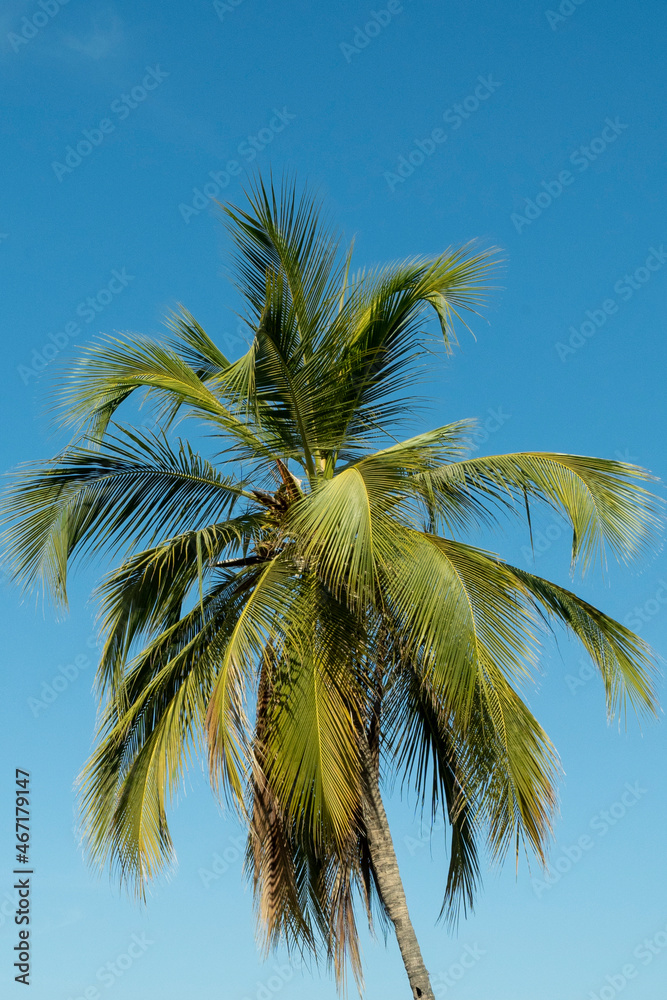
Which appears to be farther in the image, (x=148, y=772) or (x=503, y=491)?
(x=503, y=491)

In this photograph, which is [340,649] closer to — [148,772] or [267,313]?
[148,772]

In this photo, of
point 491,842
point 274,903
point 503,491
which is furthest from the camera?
point 503,491

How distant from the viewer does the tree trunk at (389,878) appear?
918cm

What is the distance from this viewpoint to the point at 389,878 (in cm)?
951

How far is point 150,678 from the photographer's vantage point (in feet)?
32.7

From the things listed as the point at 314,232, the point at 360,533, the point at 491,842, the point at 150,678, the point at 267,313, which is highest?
the point at 314,232

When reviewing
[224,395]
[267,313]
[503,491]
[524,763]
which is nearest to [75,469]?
[224,395]

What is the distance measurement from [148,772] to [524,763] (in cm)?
304

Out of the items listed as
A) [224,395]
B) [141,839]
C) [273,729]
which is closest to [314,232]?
[224,395]

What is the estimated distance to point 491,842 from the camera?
29.1ft

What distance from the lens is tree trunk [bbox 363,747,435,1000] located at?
30.1ft

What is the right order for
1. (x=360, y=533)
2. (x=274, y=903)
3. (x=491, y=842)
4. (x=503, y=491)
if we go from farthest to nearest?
(x=503, y=491) < (x=274, y=903) < (x=491, y=842) < (x=360, y=533)

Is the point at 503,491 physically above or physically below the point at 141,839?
above

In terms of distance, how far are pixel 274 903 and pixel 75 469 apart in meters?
4.16
